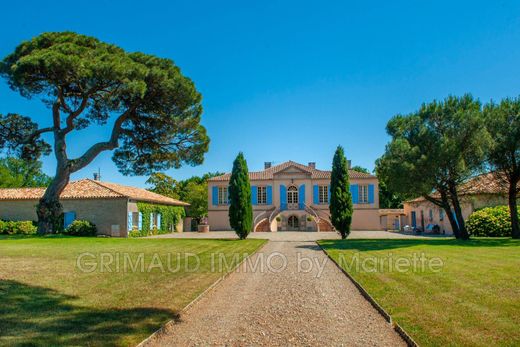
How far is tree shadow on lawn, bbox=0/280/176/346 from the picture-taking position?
4.43 meters

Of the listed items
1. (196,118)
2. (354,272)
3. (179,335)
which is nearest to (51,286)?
(179,335)

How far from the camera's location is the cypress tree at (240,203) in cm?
2358

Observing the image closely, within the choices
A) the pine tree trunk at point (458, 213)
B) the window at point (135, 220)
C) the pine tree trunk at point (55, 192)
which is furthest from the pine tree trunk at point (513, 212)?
the pine tree trunk at point (55, 192)

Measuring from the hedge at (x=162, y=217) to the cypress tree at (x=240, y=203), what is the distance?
336 inches

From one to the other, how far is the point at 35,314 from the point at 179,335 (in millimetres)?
2103

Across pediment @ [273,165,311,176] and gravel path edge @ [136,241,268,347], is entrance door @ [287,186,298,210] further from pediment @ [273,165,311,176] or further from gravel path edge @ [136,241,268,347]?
gravel path edge @ [136,241,268,347]

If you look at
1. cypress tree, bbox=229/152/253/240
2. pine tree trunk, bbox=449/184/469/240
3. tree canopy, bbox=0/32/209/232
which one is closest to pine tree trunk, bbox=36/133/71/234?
tree canopy, bbox=0/32/209/232

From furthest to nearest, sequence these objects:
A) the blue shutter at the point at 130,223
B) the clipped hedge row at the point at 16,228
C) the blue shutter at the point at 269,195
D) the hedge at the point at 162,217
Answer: the blue shutter at the point at 269,195 < the hedge at the point at 162,217 < the blue shutter at the point at 130,223 < the clipped hedge row at the point at 16,228

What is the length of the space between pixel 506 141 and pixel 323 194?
67.1 ft

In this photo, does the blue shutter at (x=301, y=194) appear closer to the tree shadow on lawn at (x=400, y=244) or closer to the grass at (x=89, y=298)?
the tree shadow on lawn at (x=400, y=244)

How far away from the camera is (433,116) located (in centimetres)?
2077

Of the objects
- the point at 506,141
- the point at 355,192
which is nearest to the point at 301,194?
the point at 355,192

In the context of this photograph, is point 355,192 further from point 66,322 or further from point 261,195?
point 66,322

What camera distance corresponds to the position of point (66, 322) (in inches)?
200
